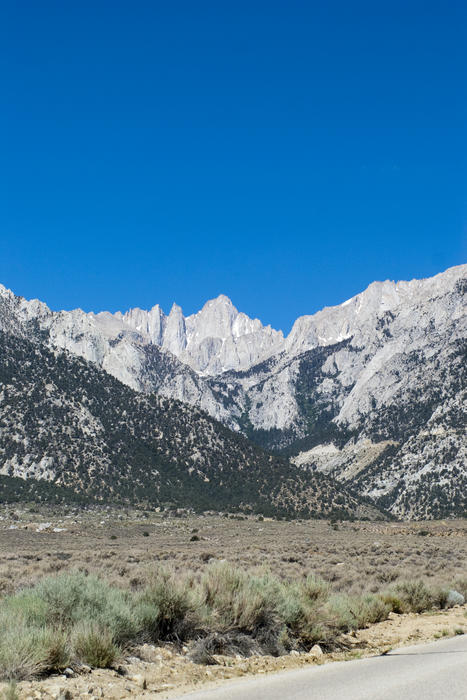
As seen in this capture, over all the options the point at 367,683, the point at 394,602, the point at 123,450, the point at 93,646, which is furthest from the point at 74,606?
the point at 123,450

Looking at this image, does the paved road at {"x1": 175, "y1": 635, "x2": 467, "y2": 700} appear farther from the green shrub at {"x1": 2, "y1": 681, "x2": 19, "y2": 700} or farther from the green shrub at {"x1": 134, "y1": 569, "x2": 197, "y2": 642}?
the green shrub at {"x1": 134, "y1": 569, "x2": 197, "y2": 642}

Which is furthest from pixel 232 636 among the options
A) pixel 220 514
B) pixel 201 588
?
pixel 220 514

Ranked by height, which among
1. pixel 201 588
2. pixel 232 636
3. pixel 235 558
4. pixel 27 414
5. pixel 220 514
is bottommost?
pixel 220 514

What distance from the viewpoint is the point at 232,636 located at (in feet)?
38.7

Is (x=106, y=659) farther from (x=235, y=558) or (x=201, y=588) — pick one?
(x=235, y=558)

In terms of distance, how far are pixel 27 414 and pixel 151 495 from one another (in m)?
32.2

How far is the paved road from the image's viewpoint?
7.32 metres

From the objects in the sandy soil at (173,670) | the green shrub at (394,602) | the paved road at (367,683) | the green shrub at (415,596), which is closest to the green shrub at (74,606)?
the sandy soil at (173,670)

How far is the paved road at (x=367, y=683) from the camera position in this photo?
7317mm

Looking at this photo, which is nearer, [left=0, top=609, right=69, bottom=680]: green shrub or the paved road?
the paved road

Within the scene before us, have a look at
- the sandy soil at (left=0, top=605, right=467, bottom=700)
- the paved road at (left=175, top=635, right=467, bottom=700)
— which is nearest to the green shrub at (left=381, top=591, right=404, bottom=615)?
the sandy soil at (left=0, top=605, right=467, bottom=700)

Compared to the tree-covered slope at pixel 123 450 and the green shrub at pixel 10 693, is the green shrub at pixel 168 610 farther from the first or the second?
the tree-covered slope at pixel 123 450

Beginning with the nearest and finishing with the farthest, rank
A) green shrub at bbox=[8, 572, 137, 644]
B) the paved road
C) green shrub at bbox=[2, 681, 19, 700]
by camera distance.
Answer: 1. green shrub at bbox=[2, 681, 19, 700]
2. the paved road
3. green shrub at bbox=[8, 572, 137, 644]

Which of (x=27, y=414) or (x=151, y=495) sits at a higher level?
(x=27, y=414)
